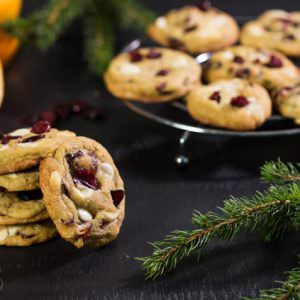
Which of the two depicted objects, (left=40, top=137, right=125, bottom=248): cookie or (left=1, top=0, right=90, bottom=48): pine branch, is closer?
(left=40, top=137, right=125, bottom=248): cookie

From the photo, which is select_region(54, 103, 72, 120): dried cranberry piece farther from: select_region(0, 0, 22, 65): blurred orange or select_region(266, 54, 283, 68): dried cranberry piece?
select_region(266, 54, 283, 68): dried cranberry piece

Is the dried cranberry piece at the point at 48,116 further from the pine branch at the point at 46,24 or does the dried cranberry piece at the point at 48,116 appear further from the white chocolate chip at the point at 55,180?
the white chocolate chip at the point at 55,180

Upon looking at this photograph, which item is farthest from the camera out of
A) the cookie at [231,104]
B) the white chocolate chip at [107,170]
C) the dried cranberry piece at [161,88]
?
the dried cranberry piece at [161,88]

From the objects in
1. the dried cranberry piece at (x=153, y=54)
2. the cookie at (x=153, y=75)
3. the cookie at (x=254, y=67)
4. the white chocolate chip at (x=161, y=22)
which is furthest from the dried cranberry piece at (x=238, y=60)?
the white chocolate chip at (x=161, y=22)

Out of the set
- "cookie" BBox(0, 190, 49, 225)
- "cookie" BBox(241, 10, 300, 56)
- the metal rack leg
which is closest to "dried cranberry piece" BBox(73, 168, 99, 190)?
"cookie" BBox(0, 190, 49, 225)

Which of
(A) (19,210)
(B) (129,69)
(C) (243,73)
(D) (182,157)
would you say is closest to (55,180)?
(A) (19,210)

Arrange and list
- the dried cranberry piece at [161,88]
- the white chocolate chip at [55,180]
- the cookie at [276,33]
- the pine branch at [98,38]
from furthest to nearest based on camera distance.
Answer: the pine branch at [98,38] → the cookie at [276,33] → the dried cranberry piece at [161,88] → the white chocolate chip at [55,180]

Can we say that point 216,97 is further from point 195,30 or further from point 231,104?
point 195,30
